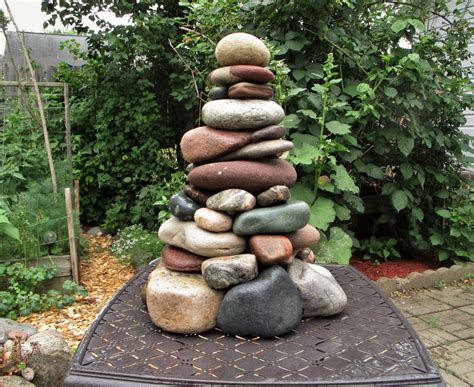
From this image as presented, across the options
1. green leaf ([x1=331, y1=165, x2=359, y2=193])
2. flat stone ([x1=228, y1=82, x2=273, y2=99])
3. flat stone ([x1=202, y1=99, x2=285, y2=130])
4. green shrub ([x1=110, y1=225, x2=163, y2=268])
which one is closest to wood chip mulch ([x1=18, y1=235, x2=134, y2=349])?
green shrub ([x1=110, y1=225, x2=163, y2=268])

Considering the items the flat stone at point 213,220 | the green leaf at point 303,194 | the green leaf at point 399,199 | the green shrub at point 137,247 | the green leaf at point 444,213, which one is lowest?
the green shrub at point 137,247

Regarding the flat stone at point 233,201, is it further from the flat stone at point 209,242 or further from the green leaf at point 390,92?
the green leaf at point 390,92

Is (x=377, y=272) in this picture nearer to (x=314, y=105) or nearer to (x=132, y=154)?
(x=314, y=105)

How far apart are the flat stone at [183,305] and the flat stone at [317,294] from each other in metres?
0.38

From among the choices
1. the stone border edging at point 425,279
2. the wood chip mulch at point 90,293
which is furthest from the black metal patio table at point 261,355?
the stone border edging at point 425,279

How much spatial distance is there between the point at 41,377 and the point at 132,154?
2.98 meters

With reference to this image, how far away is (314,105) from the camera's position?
367 centimetres

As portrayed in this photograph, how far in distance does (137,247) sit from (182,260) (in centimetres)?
235

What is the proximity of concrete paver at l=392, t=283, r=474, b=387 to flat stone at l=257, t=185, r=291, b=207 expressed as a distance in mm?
1633

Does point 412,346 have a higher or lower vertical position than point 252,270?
lower

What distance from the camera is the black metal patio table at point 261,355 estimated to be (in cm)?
150

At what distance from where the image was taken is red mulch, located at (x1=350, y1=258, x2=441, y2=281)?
4.20 metres

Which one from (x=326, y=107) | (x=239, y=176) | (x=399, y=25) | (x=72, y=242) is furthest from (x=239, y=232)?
(x=399, y=25)

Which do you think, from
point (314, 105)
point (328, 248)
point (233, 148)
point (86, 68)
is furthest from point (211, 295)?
point (86, 68)
